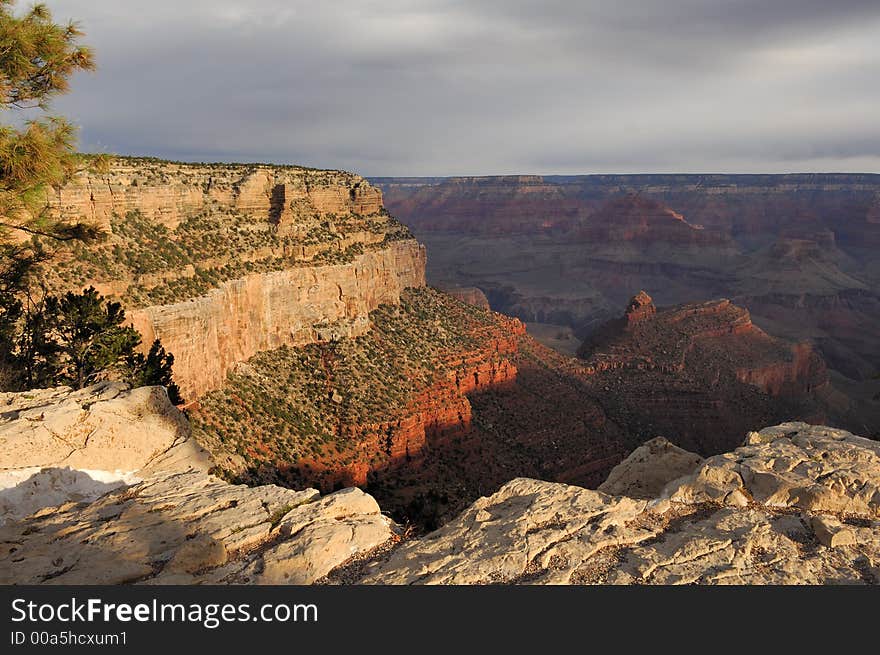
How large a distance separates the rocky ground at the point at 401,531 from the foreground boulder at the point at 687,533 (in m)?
0.03

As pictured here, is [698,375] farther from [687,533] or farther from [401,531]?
[401,531]

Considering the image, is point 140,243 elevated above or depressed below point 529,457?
above

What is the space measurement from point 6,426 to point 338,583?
26.6 feet

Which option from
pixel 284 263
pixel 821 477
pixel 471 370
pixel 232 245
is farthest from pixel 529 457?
pixel 821 477

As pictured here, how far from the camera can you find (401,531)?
10.3 meters

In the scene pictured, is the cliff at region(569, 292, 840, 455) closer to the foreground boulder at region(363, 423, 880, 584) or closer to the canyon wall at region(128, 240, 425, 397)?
the canyon wall at region(128, 240, 425, 397)

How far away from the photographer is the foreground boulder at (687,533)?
8148 mm

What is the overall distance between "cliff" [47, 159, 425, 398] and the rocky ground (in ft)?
47.4

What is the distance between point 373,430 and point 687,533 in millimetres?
27896

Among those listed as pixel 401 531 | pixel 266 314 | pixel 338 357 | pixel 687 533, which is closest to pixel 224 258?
Answer: pixel 266 314

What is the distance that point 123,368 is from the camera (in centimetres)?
2138

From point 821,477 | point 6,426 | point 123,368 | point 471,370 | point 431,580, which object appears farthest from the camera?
point 471,370

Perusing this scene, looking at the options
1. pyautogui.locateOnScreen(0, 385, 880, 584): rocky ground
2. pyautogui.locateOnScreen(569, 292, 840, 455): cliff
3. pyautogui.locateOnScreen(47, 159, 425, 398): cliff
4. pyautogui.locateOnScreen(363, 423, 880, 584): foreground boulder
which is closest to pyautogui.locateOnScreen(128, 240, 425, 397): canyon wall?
pyautogui.locateOnScreen(47, 159, 425, 398): cliff

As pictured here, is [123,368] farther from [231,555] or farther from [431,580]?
[431,580]
